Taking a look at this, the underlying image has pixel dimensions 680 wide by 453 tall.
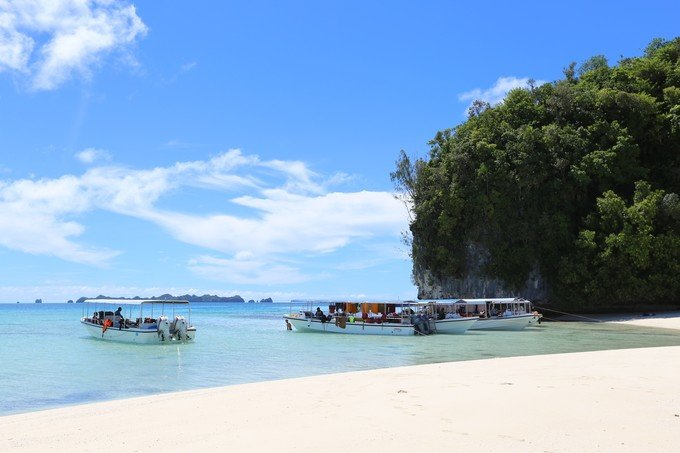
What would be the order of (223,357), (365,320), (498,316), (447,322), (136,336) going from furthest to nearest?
(498,316) < (365,320) < (447,322) < (136,336) < (223,357)

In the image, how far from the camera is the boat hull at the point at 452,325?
112ft

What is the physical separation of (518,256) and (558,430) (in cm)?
4067

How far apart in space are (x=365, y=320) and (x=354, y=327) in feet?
2.74

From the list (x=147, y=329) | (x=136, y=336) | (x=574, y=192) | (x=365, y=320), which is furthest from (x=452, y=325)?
(x=574, y=192)

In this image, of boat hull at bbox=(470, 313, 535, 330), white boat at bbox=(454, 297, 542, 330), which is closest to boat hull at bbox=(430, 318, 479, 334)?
white boat at bbox=(454, 297, 542, 330)

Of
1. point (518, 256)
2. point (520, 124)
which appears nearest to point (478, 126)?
point (520, 124)

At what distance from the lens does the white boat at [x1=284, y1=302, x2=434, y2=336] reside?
33.0 m

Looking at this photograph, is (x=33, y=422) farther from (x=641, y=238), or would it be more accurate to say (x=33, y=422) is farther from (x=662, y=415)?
(x=641, y=238)

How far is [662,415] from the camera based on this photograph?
8.10 m

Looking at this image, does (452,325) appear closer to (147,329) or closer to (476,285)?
(476,285)

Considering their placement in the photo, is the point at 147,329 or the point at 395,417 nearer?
the point at 395,417

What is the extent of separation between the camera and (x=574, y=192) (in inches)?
1829

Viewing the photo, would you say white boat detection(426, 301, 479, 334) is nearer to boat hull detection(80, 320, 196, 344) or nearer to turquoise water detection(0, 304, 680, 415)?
turquoise water detection(0, 304, 680, 415)

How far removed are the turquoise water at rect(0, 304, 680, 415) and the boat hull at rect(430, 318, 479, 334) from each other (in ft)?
2.51
